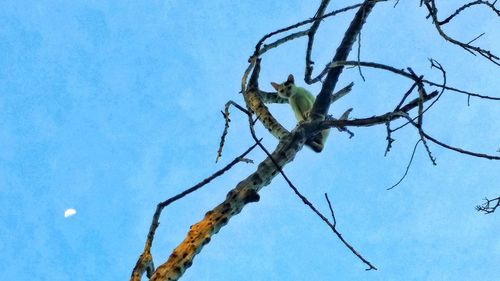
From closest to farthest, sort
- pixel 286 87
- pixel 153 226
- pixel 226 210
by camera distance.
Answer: pixel 153 226 → pixel 226 210 → pixel 286 87

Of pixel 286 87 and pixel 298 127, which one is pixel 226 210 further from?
pixel 286 87

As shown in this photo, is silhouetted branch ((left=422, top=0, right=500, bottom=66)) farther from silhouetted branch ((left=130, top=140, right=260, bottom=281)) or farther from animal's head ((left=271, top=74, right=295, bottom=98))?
animal's head ((left=271, top=74, right=295, bottom=98))

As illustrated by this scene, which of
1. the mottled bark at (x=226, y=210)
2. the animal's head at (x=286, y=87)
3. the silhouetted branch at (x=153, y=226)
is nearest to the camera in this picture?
the silhouetted branch at (x=153, y=226)

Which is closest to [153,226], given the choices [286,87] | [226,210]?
[226,210]

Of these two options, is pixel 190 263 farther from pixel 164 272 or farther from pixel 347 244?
pixel 347 244

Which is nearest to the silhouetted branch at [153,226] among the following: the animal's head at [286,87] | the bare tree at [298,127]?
the bare tree at [298,127]

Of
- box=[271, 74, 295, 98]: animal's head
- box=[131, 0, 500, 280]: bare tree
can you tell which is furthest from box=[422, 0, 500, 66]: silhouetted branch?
box=[271, 74, 295, 98]: animal's head

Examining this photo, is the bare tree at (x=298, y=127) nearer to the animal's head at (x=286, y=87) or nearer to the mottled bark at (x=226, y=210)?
the mottled bark at (x=226, y=210)

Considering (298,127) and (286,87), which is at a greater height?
(286,87)
